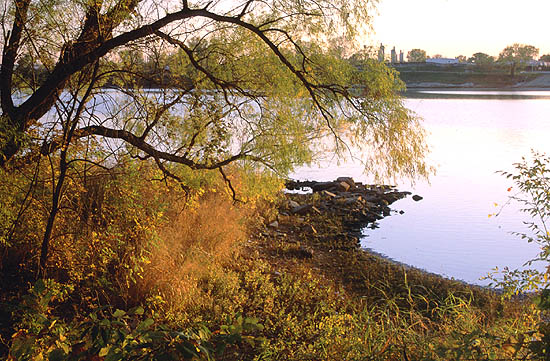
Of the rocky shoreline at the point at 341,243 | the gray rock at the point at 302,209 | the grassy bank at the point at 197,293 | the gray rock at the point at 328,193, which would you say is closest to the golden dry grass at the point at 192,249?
the grassy bank at the point at 197,293

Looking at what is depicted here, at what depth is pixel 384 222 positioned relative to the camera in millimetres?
12375

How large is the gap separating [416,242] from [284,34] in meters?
5.48

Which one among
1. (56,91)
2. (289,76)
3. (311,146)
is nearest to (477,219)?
(311,146)

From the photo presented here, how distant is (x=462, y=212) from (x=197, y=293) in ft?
29.3

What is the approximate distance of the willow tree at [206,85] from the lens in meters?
5.73

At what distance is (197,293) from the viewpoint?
5.80m

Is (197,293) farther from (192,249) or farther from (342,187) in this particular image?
Result: (342,187)

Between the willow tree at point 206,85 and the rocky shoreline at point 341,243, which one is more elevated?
the willow tree at point 206,85

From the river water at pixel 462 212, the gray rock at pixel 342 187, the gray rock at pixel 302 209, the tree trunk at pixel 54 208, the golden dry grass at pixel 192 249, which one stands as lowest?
the river water at pixel 462 212

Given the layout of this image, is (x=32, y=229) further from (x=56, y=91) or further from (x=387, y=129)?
(x=387, y=129)

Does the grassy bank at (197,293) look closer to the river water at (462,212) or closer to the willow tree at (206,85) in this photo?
the willow tree at (206,85)

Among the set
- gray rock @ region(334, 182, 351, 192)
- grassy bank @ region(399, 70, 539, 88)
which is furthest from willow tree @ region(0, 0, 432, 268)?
grassy bank @ region(399, 70, 539, 88)

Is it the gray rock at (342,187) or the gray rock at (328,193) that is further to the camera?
the gray rock at (342,187)

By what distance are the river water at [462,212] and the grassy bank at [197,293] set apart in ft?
4.60
